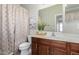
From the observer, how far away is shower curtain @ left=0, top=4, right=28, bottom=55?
5.65ft

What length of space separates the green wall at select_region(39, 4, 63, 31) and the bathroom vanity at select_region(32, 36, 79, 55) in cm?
18

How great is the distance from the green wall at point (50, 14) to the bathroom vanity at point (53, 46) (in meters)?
0.18

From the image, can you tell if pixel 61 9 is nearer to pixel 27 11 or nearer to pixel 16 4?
pixel 27 11

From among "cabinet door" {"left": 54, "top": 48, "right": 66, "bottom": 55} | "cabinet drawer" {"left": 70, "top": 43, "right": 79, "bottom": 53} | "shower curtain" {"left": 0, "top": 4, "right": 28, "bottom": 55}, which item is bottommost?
"cabinet door" {"left": 54, "top": 48, "right": 66, "bottom": 55}

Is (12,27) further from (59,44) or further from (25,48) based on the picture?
(59,44)

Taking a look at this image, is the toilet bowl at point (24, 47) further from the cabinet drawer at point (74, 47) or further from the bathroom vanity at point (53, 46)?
the cabinet drawer at point (74, 47)

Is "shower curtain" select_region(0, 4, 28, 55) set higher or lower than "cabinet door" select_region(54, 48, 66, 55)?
higher

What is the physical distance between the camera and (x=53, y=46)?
1780mm

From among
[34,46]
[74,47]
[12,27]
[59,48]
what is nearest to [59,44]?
[59,48]

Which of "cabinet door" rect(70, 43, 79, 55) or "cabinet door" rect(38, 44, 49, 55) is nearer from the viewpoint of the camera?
"cabinet door" rect(70, 43, 79, 55)

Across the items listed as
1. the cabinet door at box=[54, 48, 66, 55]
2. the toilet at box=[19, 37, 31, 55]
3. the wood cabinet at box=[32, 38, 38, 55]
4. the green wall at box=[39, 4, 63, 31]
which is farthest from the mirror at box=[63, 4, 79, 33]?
the toilet at box=[19, 37, 31, 55]

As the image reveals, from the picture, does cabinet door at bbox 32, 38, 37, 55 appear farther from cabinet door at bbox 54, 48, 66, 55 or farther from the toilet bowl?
cabinet door at bbox 54, 48, 66, 55

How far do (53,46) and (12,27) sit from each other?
636mm
